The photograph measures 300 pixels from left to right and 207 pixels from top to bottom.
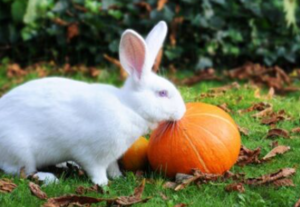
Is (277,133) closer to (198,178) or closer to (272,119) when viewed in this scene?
(272,119)

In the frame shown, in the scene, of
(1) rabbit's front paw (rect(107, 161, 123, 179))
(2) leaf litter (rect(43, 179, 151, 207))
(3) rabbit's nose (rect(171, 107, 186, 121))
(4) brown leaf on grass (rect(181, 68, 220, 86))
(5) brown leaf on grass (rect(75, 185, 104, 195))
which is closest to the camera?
(2) leaf litter (rect(43, 179, 151, 207))

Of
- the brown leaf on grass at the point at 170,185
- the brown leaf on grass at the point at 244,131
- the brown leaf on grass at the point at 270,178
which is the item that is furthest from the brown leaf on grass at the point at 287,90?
the brown leaf on grass at the point at 170,185

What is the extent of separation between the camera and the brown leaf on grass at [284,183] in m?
4.03

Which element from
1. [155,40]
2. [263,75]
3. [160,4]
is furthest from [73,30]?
[155,40]

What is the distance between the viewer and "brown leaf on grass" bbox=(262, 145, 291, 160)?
4637 mm

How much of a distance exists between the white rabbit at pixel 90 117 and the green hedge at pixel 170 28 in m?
4.18

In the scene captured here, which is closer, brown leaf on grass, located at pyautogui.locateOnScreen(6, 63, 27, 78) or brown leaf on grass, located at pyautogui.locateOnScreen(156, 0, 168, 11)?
brown leaf on grass, located at pyautogui.locateOnScreen(156, 0, 168, 11)

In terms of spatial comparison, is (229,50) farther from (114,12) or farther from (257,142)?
(257,142)

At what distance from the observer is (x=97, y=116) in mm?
4047

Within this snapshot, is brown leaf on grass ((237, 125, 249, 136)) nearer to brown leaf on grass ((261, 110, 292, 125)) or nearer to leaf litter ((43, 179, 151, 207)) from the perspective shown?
brown leaf on grass ((261, 110, 292, 125))

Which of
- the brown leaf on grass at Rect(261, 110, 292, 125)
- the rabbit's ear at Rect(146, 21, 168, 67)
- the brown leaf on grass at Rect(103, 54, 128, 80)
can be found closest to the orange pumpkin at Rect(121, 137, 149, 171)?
the rabbit's ear at Rect(146, 21, 168, 67)

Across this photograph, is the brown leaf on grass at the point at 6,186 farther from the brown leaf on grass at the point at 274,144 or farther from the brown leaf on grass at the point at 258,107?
the brown leaf on grass at the point at 258,107

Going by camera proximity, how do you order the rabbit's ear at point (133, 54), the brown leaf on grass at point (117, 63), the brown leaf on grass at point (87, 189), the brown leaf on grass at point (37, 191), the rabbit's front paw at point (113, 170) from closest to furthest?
the brown leaf on grass at point (37, 191) < the brown leaf on grass at point (87, 189) < the rabbit's ear at point (133, 54) < the rabbit's front paw at point (113, 170) < the brown leaf on grass at point (117, 63)

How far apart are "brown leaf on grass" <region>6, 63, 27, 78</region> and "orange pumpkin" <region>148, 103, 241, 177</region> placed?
4229mm
